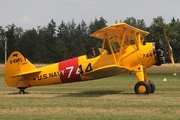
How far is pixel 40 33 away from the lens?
115 metres

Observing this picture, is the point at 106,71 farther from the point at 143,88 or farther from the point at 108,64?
the point at 143,88

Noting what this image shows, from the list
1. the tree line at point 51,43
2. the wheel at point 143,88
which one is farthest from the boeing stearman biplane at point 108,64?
the tree line at point 51,43

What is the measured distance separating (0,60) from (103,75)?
85995mm

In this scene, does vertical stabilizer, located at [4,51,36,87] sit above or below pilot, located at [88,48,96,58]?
below

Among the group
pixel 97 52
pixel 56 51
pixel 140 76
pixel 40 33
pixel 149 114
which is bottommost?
pixel 149 114

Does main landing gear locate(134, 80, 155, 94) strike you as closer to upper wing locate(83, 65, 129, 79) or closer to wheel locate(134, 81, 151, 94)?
wheel locate(134, 81, 151, 94)

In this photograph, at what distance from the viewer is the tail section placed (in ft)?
56.1

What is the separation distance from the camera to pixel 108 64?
16109mm

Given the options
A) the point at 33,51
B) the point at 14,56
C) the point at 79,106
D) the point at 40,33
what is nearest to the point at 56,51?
the point at 33,51

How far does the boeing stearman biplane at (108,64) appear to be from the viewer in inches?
611

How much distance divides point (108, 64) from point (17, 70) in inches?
178

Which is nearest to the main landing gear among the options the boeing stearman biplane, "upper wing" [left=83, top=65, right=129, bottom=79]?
the boeing stearman biplane

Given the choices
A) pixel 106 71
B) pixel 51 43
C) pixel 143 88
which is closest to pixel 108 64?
pixel 106 71

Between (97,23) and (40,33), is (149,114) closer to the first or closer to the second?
(40,33)
